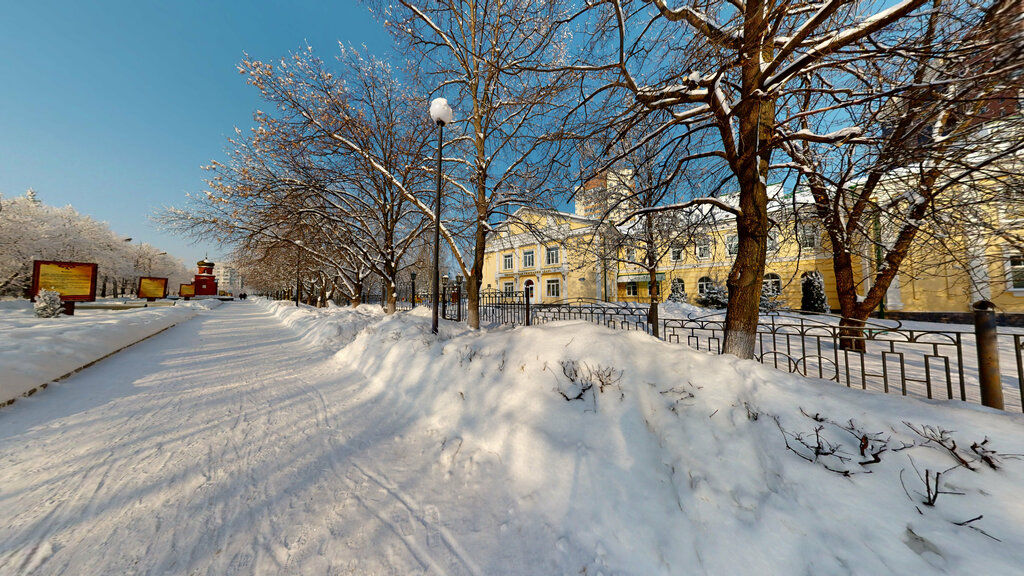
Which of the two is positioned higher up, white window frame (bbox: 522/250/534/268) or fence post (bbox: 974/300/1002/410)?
white window frame (bbox: 522/250/534/268)

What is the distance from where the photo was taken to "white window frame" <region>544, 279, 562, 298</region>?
2998 centimetres

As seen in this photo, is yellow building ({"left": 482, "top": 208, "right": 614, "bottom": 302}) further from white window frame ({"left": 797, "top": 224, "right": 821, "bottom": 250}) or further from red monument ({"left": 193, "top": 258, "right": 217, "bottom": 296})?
red monument ({"left": 193, "top": 258, "right": 217, "bottom": 296})

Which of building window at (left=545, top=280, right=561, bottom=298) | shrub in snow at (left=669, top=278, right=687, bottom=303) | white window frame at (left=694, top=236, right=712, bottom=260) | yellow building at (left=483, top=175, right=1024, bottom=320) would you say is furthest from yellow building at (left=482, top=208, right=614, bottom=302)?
white window frame at (left=694, top=236, right=712, bottom=260)

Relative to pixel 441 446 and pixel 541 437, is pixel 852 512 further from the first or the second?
pixel 441 446

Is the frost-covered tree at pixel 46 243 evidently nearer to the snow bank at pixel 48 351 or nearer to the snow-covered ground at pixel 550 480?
the snow bank at pixel 48 351

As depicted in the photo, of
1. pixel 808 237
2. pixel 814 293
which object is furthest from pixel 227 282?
pixel 814 293

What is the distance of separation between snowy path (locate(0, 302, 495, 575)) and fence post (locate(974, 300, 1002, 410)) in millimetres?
4617

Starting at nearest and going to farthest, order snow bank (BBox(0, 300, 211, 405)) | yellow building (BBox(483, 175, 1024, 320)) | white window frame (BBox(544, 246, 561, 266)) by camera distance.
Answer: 1. snow bank (BBox(0, 300, 211, 405))
2. yellow building (BBox(483, 175, 1024, 320))
3. white window frame (BBox(544, 246, 561, 266))

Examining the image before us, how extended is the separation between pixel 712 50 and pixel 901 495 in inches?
172

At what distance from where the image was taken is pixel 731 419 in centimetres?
262

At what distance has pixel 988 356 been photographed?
2904mm

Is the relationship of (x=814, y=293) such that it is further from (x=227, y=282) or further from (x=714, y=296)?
(x=227, y=282)

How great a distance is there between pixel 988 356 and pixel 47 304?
25256 mm

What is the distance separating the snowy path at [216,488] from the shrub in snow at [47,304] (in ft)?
47.6
